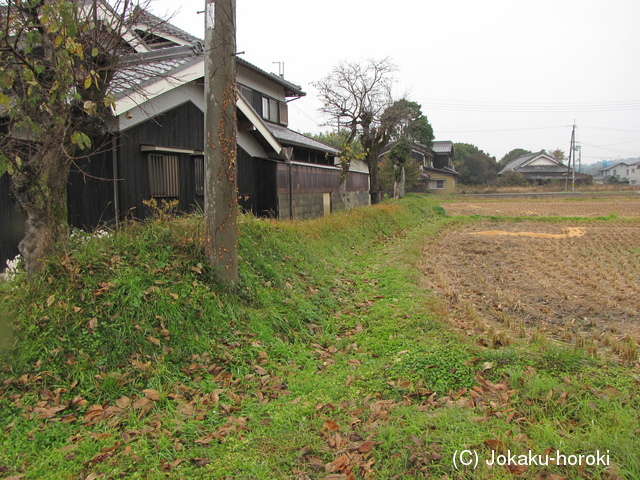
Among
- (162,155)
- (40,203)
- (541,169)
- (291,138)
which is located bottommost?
(40,203)

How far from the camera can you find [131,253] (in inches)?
237

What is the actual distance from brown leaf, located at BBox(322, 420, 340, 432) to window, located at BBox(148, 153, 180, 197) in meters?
7.41

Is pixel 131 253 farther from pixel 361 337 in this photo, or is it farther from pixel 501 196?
pixel 501 196

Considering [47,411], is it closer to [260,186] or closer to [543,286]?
Answer: [543,286]

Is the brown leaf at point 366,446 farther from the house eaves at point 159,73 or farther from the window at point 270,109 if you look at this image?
the window at point 270,109

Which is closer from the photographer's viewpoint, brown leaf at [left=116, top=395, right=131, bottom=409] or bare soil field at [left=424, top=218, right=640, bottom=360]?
brown leaf at [left=116, top=395, right=131, bottom=409]

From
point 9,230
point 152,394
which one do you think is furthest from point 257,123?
point 152,394

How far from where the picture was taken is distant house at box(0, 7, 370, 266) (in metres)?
8.16

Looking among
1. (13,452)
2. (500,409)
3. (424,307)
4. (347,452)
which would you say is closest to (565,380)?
(500,409)

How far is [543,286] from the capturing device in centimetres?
960

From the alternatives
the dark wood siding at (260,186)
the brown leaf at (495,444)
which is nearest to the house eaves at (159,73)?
the dark wood siding at (260,186)

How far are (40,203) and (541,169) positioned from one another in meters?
71.2

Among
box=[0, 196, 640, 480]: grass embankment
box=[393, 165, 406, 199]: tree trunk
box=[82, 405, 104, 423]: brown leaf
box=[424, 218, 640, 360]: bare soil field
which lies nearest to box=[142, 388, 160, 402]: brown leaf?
box=[0, 196, 640, 480]: grass embankment

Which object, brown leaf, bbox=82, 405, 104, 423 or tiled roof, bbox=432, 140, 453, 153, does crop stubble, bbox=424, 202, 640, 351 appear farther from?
tiled roof, bbox=432, 140, 453, 153
